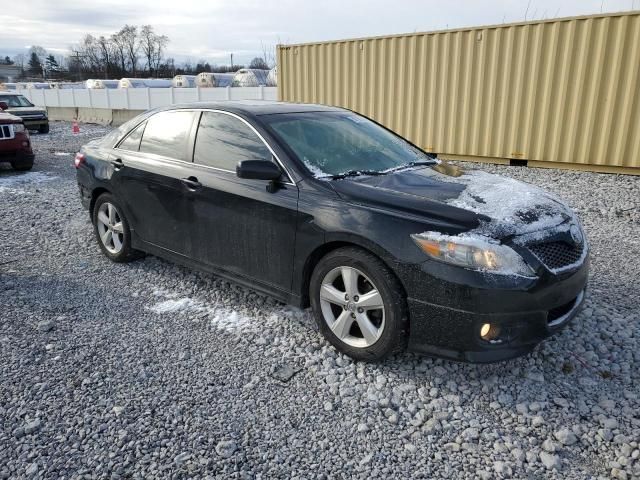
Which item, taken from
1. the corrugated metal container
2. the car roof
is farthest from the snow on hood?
the corrugated metal container

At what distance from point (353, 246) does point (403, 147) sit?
4.97 ft

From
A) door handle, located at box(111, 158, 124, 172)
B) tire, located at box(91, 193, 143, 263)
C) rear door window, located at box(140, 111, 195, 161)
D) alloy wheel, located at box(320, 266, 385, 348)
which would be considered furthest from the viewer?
tire, located at box(91, 193, 143, 263)

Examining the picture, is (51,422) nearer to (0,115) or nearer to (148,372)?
(148,372)

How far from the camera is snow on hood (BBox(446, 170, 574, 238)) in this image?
2.74 m

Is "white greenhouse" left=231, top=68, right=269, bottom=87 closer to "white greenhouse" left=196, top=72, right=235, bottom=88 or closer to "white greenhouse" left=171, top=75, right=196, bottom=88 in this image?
"white greenhouse" left=196, top=72, right=235, bottom=88

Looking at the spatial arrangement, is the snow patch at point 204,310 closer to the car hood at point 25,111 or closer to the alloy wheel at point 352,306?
the alloy wheel at point 352,306

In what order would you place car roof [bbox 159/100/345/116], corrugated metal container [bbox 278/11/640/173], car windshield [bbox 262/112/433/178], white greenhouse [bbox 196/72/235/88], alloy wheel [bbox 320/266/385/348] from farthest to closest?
white greenhouse [bbox 196/72/235/88] < corrugated metal container [bbox 278/11/640/173] < car roof [bbox 159/100/345/116] < car windshield [bbox 262/112/433/178] < alloy wheel [bbox 320/266/385/348]

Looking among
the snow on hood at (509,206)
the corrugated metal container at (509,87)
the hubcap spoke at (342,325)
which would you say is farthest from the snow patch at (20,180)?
the snow on hood at (509,206)

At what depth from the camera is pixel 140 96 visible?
2506cm

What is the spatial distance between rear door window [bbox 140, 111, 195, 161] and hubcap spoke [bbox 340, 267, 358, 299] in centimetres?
174

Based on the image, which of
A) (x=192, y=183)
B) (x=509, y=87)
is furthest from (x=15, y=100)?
(x=192, y=183)

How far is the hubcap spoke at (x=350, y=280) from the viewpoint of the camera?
9.92 feet

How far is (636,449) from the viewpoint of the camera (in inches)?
94.1

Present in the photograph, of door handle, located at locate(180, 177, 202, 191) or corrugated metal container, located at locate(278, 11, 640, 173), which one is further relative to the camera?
corrugated metal container, located at locate(278, 11, 640, 173)
